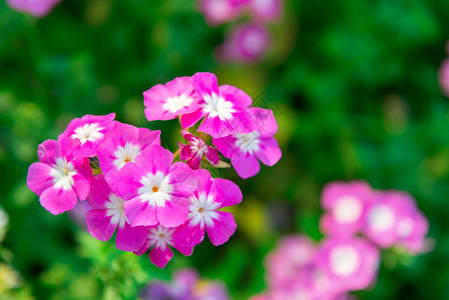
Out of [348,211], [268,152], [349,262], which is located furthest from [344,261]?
[268,152]

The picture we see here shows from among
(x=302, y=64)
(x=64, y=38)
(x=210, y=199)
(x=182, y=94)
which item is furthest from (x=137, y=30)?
(x=210, y=199)

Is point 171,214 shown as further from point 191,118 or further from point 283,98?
point 283,98

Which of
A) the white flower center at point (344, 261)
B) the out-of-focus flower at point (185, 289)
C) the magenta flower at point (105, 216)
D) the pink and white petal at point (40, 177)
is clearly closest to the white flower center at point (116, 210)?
the magenta flower at point (105, 216)

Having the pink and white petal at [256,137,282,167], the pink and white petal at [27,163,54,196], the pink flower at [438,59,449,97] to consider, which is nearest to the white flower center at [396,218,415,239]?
the pink flower at [438,59,449,97]

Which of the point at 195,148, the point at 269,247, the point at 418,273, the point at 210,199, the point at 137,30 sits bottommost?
the point at 269,247

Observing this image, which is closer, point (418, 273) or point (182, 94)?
point (182, 94)

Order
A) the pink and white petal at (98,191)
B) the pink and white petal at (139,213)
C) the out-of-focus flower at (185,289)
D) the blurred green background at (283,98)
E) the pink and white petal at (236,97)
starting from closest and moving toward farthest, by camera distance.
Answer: the pink and white petal at (139,213) → the pink and white petal at (98,191) → the pink and white petal at (236,97) → the out-of-focus flower at (185,289) → the blurred green background at (283,98)

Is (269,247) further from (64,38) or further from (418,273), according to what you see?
(64,38)

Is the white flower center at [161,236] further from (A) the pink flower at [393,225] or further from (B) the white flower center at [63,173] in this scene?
(A) the pink flower at [393,225]
